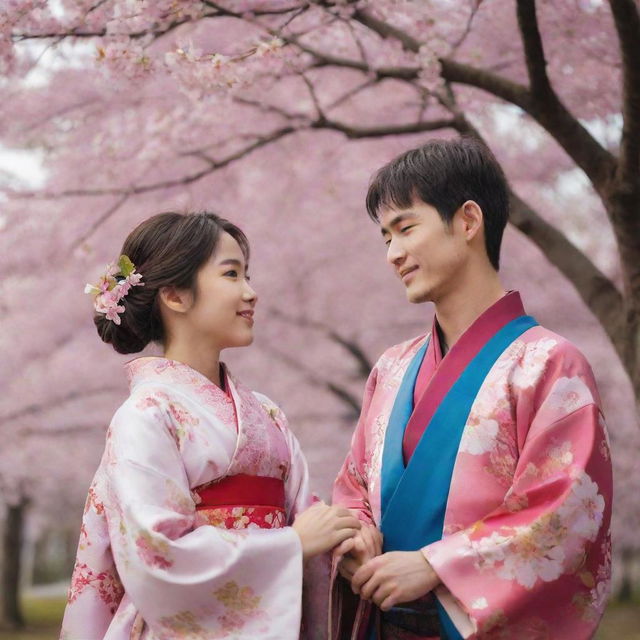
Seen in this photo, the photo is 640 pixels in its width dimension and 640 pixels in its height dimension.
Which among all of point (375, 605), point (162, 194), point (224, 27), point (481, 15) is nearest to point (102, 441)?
point (162, 194)

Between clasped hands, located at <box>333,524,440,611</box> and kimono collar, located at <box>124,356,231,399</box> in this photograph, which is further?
kimono collar, located at <box>124,356,231,399</box>

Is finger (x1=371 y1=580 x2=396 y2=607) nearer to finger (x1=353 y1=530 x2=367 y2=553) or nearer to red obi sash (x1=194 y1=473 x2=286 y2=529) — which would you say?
finger (x1=353 y1=530 x2=367 y2=553)

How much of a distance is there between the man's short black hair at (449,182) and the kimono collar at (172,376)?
705mm

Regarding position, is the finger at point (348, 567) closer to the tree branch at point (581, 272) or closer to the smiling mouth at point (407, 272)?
the smiling mouth at point (407, 272)

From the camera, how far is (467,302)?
2693 millimetres

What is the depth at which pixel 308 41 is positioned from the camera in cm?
650

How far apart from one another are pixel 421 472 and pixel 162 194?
560 centimetres

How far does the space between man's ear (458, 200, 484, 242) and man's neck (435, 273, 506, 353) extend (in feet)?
0.44

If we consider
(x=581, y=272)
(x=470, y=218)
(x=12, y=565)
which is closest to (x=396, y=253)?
(x=470, y=218)

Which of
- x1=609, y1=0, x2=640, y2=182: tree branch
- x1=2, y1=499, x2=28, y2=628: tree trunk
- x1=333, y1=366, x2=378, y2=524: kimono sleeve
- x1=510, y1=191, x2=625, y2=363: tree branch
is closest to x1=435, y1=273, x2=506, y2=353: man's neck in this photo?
x1=333, y1=366, x2=378, y2=524: kimono sleeve

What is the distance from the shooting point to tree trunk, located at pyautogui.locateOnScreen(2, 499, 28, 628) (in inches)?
552

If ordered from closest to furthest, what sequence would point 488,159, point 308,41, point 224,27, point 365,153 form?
point 488,159 → point 308,41 → point 224,27 → point 365,153

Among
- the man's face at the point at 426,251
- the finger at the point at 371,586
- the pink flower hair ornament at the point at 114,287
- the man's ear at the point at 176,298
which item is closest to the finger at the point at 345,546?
the finger at the point at 371,586

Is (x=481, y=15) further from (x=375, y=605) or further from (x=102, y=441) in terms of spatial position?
(x=102, y=441)
